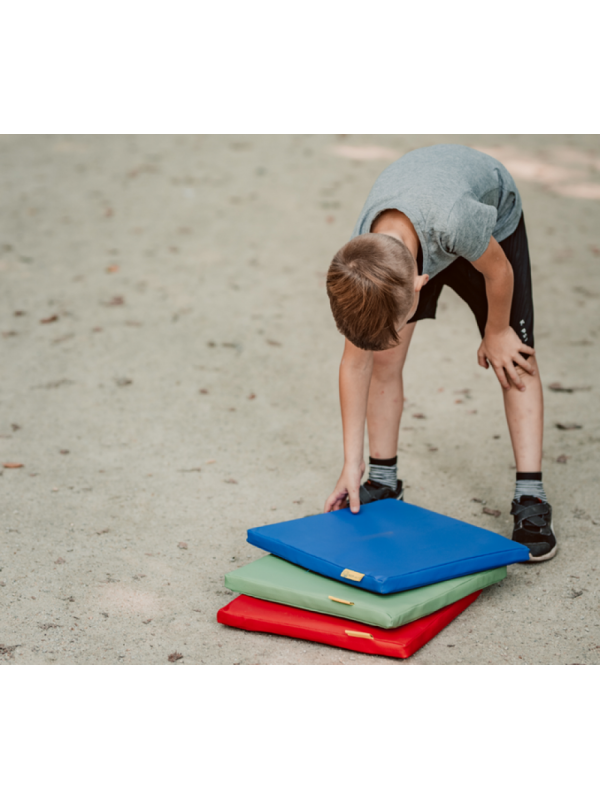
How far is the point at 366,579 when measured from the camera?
6.78 ft

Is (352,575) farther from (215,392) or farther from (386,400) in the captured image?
(215,392)

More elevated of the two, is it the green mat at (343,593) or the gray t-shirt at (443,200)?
the gray t-shirt at (443,200)

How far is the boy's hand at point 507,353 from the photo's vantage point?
256cm

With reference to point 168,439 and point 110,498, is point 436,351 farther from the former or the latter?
point 110,498

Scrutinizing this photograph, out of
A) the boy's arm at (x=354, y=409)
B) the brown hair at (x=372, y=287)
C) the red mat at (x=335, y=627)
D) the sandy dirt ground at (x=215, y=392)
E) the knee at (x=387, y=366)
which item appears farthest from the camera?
the knee at (x=387, y=366)

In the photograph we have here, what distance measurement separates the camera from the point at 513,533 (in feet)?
8.56

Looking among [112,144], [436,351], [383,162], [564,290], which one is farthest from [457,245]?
[112,144]

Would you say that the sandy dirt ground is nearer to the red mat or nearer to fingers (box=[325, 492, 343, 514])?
the red mat

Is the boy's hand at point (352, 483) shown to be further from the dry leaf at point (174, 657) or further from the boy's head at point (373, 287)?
the dry leaf at point (174, 657)

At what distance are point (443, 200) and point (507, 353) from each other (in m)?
0.68

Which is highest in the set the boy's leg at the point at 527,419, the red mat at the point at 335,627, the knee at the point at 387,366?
the knee at the point at 387,366

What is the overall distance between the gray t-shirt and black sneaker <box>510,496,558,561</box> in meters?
0.93

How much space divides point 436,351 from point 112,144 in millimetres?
4786

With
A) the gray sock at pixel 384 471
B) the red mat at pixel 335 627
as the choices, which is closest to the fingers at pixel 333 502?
the gray sock at pixel 384 471
